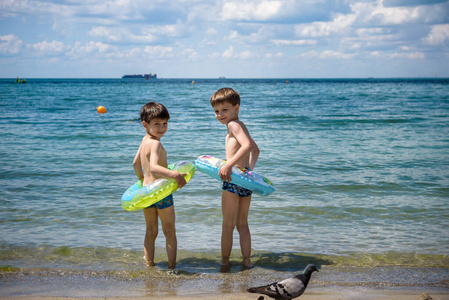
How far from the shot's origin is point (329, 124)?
17047 millimetres

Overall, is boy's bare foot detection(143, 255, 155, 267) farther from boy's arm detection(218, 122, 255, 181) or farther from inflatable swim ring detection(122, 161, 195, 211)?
boy's arm detection(218, 122, 255, 181)

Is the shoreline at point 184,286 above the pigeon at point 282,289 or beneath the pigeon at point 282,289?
beneath

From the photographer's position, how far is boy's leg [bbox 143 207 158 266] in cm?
420

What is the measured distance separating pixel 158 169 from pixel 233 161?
677 millimetres

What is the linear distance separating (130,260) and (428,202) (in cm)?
450

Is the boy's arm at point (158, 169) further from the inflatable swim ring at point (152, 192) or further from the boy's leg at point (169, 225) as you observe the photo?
the boy's leg at point (169, 225)

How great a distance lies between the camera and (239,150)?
3.93 metres

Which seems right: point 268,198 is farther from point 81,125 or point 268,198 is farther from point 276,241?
point 81,125

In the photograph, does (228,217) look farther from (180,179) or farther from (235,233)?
(235,233)

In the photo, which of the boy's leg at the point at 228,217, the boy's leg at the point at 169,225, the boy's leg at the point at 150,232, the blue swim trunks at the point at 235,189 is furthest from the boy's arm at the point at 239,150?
the boy's leg at the point at 150,232

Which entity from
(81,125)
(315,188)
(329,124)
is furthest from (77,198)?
(329,124)

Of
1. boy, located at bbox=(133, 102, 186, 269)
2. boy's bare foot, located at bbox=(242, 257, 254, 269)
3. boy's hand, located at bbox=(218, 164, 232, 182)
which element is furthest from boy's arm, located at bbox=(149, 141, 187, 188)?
boy's bare foot, located at bbox=(242, 257, 254, 269)

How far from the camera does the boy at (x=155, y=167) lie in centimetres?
395

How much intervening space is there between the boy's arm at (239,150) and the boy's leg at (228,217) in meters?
0.24
